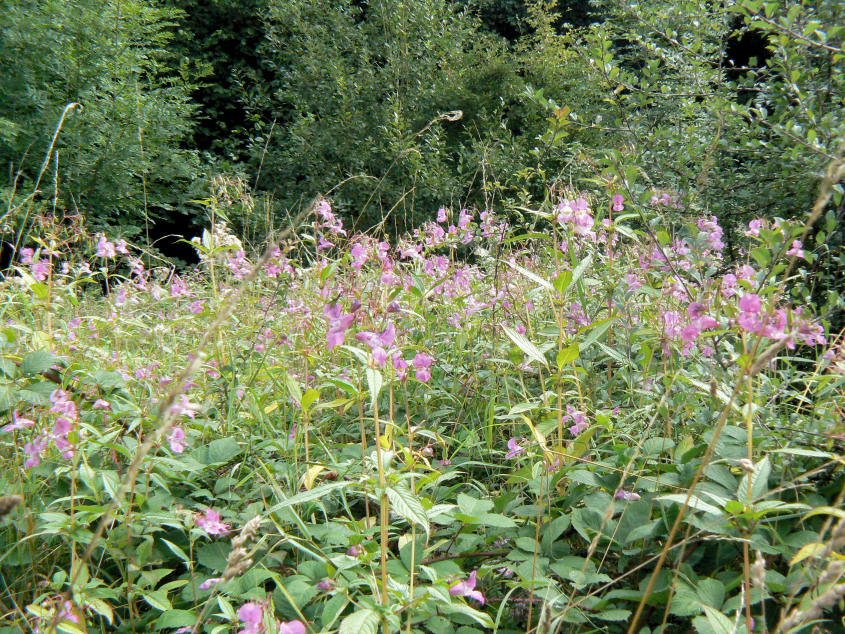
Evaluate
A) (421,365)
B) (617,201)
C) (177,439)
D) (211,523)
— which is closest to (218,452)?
(177,439)

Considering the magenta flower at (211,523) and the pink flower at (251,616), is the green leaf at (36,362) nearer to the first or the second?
the magenta flower at (211,523)

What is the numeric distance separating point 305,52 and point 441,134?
7.37 ft

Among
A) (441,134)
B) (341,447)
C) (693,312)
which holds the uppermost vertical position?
(693,312)

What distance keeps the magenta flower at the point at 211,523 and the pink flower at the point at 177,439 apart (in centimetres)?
18

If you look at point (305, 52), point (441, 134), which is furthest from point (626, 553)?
point (305, 52)

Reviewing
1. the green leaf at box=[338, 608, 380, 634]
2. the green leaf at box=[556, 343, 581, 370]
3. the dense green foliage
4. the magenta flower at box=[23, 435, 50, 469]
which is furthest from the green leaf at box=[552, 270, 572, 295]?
the dense green foliage

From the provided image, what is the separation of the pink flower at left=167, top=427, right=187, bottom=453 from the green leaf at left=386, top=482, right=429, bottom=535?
0.65 metres

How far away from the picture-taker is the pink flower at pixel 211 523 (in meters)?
1.21

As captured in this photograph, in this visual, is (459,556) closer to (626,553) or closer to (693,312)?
(626,553)

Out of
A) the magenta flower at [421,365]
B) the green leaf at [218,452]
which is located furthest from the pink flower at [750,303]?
the green leaf at [218,452]

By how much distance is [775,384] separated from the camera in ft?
5.10

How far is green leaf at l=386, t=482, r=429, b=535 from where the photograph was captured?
924mm

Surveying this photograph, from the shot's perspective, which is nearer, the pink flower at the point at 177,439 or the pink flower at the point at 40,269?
the pink flower at the point at 177,439

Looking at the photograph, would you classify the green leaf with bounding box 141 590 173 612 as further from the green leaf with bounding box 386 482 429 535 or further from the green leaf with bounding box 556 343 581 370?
the green leaf with bounding box 556 343 581 370
